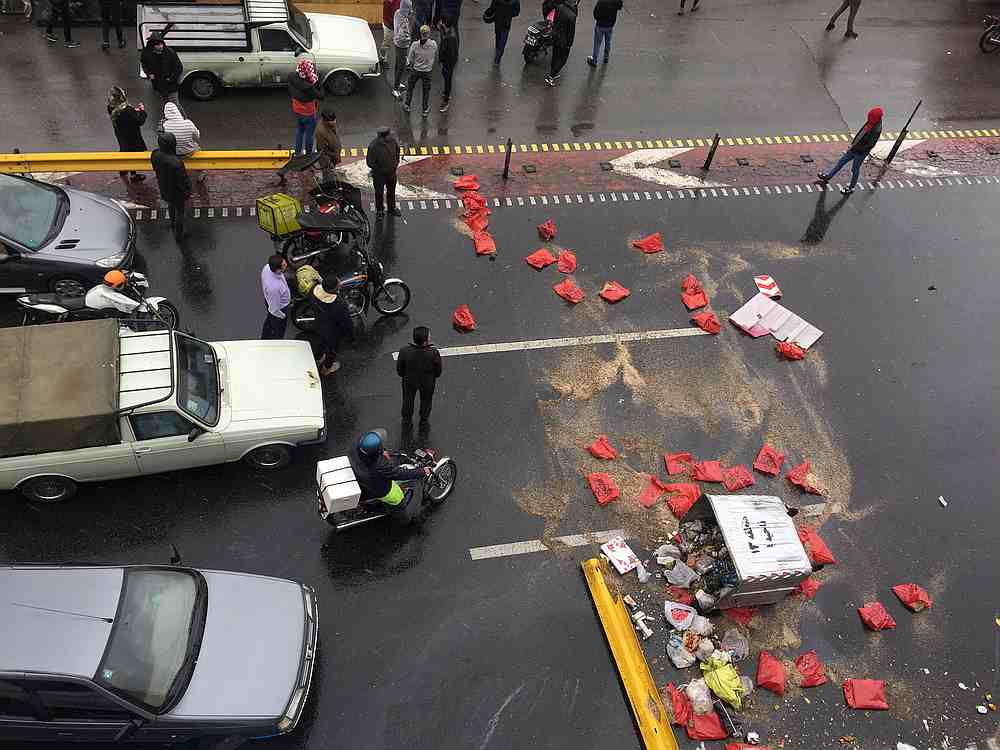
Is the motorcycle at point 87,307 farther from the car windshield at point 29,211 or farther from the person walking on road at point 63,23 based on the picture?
the person walking on road at point 63,23

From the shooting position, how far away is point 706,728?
778 centimetres

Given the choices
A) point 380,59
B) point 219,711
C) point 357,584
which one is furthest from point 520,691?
point 380,59

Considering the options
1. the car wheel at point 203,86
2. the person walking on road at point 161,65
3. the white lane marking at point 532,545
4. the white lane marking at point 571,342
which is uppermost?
the person walking on road at point 161,65

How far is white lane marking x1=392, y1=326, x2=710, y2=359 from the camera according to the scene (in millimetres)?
11102

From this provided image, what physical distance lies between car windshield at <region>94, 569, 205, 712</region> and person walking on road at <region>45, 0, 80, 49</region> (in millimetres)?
13989

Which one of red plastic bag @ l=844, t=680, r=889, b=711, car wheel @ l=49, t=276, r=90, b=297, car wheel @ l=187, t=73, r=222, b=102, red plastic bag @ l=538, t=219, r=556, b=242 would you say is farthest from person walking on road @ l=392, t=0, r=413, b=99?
red plastic bag @ l=844, t=680, r=889, b=711

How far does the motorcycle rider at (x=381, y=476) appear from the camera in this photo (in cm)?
771

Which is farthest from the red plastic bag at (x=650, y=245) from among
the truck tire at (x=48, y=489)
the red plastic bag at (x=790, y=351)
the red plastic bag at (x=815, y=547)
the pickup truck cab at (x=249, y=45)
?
the truck tire at (x=48, y=489)

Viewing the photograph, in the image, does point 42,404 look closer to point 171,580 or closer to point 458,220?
point 171,580

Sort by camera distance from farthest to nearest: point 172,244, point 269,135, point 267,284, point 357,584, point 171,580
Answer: point 269,135 < point 172,244 < point 267,284 < point 357,584 < point 171,580

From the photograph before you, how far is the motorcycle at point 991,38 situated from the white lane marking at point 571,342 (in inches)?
572

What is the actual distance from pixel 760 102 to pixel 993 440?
9549 mm

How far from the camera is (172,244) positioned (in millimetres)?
12047

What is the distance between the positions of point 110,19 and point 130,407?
489 inches
